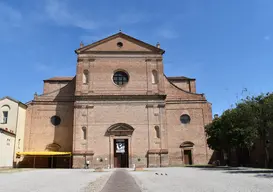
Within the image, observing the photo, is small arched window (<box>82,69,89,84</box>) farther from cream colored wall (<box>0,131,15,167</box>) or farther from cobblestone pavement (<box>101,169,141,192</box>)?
cobblestone pavement (<box>101,169,141,192</box>)

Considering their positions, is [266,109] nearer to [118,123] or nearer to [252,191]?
[252,191]

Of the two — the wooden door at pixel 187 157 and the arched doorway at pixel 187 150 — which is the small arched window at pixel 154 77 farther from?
the wooden door at pixel 187 157

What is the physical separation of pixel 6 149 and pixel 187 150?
74.1 ft

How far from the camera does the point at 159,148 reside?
33406 millimetres

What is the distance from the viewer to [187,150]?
116ft

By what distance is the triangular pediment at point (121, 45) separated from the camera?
121 feet

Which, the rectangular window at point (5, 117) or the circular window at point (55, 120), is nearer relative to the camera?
the rectangular window at point (5, 117)

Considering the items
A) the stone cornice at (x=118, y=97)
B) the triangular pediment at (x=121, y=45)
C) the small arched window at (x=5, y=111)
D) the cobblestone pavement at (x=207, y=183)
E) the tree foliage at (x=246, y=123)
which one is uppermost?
the triangular pediment at (x=121, y=45)

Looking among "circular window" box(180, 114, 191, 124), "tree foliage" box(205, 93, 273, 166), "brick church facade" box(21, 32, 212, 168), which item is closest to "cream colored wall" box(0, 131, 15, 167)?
"brick church facade" box(21, 32, 212, 168)

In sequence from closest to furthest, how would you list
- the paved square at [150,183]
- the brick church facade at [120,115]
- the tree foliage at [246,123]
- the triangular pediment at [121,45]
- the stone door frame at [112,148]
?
1. the paved square at [150,183]
2. the tree foliage at [246,123]
3. the stone door frame at [112,148]
4. the brick church facade at [120,115]
5. the triangular pediment at [121,45]

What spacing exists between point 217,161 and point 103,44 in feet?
72.9

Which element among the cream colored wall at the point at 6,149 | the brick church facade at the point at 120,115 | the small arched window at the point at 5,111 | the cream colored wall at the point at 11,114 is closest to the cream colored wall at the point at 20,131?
the cream colored wall at the point at 11,114

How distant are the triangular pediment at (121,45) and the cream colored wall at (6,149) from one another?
14.9 meters

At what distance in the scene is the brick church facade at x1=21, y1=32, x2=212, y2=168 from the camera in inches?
1315
